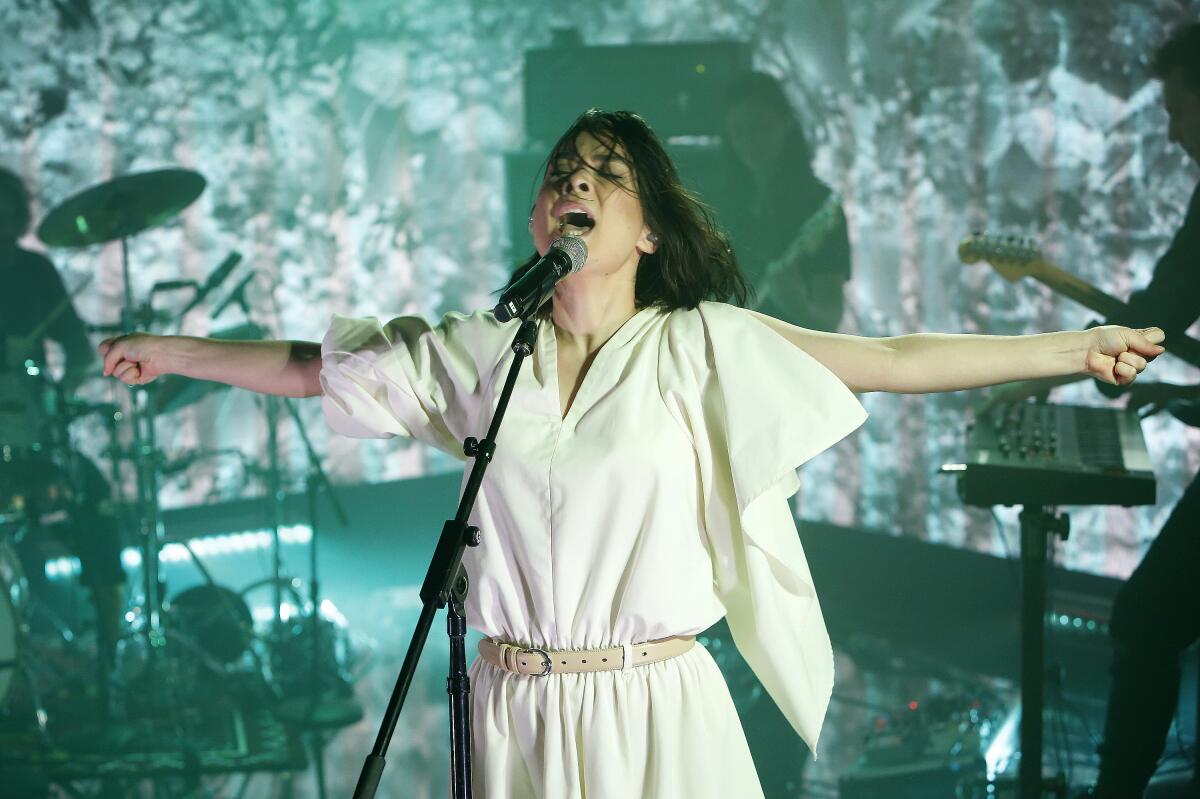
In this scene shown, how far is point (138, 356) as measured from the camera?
5.32 ft

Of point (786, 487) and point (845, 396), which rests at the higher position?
point (845, 396)

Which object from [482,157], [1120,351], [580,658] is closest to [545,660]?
[580,658]

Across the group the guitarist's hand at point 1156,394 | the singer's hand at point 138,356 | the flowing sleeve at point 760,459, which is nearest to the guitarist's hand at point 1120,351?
the flowing sleeve at point 760,459

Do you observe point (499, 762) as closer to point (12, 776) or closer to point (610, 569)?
point (610, 569)

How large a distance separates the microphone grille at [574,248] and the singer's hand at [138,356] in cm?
63

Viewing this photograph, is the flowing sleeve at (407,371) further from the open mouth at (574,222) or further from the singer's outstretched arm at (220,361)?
the open mouth at (574,222)

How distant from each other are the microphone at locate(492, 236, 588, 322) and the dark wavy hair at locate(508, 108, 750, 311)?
18 centimetres

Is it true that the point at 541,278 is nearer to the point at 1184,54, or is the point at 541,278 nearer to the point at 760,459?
the point at 760,459

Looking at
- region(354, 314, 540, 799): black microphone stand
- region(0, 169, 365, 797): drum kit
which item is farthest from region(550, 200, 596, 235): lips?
region(0, 169, 365, 797): drum kit

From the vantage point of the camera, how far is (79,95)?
4281 millimetres

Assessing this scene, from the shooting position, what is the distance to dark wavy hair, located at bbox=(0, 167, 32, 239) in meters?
4.25

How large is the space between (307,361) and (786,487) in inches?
29.9

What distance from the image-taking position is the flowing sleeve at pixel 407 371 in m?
1.60

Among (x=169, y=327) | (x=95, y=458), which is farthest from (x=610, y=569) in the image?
(x=95, y=458)
